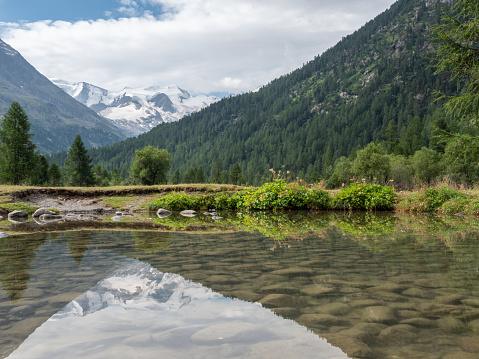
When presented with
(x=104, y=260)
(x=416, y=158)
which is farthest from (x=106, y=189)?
(x=416, y=158)

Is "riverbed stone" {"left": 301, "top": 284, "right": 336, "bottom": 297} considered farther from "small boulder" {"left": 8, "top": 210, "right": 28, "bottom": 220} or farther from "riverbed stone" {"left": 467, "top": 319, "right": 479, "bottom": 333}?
"small boulder" {"left": 8, "top": 210, "right": 28, "bottom": 220}

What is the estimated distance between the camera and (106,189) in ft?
79.3

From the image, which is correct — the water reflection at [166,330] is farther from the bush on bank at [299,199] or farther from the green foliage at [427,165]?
the green foliage at [427,165]

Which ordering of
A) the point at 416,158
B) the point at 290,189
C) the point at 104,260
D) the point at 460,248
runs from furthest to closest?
the point at 416,158 < the point at 290,189 < the point at 460,248 < the point at 104,260

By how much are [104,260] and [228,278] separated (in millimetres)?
2389

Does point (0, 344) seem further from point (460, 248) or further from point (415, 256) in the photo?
point (460, 248)

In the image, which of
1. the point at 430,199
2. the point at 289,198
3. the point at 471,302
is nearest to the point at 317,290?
the point at 471,302

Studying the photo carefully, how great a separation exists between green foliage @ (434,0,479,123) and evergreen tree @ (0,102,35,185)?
48.4m

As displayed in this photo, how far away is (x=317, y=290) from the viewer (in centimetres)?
396

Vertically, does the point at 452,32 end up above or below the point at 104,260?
above

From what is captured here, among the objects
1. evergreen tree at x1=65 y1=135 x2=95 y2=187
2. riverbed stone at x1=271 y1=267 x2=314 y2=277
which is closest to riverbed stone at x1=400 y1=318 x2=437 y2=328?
riverbed stone at x1=271 y1=267 x2=314 y2=277

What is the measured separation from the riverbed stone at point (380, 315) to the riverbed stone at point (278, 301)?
73cm

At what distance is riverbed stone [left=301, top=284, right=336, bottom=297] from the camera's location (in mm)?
3854

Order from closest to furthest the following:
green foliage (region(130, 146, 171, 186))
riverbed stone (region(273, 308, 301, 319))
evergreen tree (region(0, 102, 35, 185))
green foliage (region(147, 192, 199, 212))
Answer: riverbed stone (region(273, 308, 301, 319)) < green foliage (region(147, 192, 199, 212)) < evergreen tree (region(0, 102, 35, 185)) < green foliage (region(130, 146, 171, 186))
